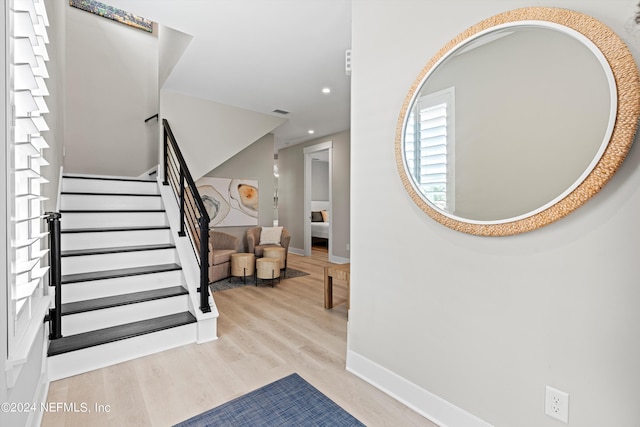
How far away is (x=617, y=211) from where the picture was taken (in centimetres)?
104

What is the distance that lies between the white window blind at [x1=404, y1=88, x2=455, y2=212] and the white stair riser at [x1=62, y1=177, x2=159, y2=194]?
344cm

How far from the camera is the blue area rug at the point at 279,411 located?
61.6 inches

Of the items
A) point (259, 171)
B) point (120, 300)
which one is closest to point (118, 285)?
point (120, 300)

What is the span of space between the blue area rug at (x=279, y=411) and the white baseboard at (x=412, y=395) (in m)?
0.31

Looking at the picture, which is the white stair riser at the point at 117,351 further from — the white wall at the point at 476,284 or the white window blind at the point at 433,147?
the white window blind at the point at 433,147

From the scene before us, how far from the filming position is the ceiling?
2.32 metres

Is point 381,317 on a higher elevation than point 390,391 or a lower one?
higher

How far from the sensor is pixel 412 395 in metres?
1.67

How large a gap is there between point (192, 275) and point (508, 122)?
104 inches

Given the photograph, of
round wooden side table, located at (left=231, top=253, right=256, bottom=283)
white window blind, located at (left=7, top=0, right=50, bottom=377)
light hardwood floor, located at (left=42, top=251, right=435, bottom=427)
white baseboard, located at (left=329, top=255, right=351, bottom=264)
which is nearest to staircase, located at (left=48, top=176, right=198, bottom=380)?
light hardwood floor, located at (left=42, top=251, right=435, bottom=427)

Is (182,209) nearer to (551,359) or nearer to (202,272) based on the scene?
(202,272)

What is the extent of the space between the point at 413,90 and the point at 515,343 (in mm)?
1327

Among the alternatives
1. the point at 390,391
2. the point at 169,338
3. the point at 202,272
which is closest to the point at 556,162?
the point at 390,391

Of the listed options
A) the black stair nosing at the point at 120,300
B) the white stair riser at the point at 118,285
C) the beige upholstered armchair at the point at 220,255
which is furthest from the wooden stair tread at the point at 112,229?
the beige upholstered armchair at the point at 220,255
